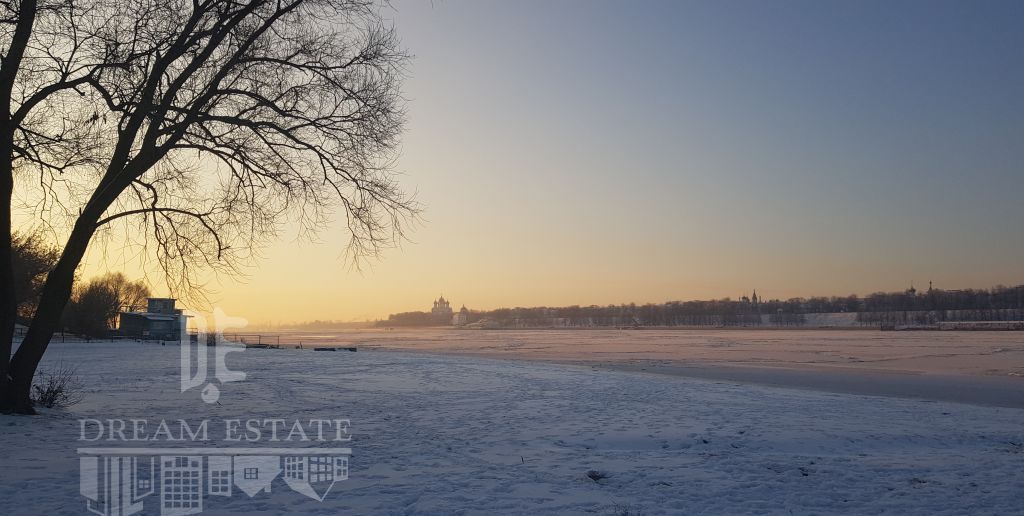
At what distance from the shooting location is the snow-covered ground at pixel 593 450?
679 centimetres

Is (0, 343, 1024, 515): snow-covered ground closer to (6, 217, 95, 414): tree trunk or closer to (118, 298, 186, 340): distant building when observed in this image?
(6, 217, 95, 414): tree trunk

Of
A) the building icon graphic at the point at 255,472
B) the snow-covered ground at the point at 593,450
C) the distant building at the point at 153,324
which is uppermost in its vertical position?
the distant building at the point at 153,324

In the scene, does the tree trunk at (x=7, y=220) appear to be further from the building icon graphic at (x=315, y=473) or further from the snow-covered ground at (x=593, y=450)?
the building icon graphic at (x=315, y=473)

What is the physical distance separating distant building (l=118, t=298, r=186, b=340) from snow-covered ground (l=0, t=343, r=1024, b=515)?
160 ft

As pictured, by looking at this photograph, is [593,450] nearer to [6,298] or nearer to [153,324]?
[6,298]

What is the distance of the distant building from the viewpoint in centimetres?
6006

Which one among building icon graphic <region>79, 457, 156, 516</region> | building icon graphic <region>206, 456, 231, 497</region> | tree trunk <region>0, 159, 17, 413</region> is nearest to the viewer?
building icon graphic <region>79, 457, 156, 516</region>

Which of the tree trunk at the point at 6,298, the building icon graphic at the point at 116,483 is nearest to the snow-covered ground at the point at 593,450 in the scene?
the building icon graphic at the point at 116,483

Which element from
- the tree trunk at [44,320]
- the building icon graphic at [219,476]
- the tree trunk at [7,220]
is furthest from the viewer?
the tree trunk at [44,320]

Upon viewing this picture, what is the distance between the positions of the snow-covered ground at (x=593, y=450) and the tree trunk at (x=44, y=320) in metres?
0.59

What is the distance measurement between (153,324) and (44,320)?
5670cm

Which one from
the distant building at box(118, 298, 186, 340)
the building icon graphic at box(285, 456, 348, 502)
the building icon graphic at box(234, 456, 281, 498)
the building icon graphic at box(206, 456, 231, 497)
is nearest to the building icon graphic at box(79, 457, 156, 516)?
the building icon graphic at box(206, 456, 231, 497)

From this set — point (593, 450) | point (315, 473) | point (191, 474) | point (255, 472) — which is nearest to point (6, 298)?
point (191, 474)

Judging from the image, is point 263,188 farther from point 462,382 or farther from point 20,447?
point 462,382
